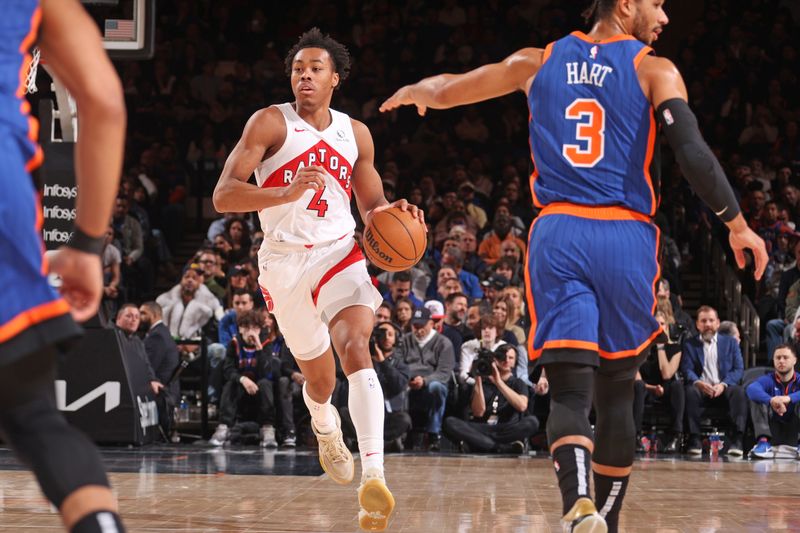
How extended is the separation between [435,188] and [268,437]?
5958 mm

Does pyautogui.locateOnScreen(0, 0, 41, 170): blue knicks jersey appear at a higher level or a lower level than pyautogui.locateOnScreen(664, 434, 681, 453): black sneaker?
higher

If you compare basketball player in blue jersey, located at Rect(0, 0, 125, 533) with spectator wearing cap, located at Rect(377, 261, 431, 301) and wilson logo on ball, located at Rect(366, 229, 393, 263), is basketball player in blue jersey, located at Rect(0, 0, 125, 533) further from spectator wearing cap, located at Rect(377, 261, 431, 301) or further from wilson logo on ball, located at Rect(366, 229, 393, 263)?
spectator wearing cap, located at Rect(377, 261, 431, 301)

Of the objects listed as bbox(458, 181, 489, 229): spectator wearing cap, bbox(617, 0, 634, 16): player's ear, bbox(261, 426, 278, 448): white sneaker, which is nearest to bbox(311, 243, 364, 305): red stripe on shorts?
bbox(617, 0, 634, 16): player's ear

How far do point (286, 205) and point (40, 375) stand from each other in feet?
11.5

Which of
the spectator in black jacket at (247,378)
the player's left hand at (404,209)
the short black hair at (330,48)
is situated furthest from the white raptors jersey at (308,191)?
the spectator in black jacket at (247,378)

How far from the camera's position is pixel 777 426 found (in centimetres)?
1067

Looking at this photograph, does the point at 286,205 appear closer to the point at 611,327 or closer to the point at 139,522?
the point at 139,522

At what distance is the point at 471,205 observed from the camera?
47.6 feet

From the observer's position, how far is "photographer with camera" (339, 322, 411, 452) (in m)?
10.3

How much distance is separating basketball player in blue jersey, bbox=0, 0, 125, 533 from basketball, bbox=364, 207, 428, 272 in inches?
126

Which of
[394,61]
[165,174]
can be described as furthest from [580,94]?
[394,61]

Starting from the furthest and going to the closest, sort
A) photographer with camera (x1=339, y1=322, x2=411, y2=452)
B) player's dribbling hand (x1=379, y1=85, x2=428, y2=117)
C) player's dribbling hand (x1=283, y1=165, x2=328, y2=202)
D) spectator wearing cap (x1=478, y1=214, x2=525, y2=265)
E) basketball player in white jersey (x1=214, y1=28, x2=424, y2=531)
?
spectator wearing cap (x1=478, y1=214, x2=525, y2=265) → photographer with camera (x1=339, y1=322, x2=411, y2=452) → basketball player in white jersey (x1=214, y1=28, x2=424, y2=531) → player's dribbling hand (x1=283, y1=165, x2=328, y2=202) → player's dribbling hand (x1=379, y1=85, x2=428, y2=117)

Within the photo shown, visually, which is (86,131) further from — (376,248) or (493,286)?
(493,286)

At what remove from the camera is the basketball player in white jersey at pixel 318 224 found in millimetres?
5309
